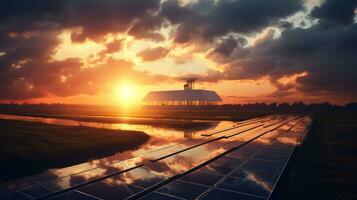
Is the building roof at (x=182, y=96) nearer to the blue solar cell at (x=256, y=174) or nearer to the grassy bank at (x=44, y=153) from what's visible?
the grassy bank at (x=44, y=153)

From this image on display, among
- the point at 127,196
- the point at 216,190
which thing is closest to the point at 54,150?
the point at 127,196

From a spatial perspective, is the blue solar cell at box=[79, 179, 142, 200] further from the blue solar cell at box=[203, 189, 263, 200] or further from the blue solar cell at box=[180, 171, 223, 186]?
the blue solar cell at box=[203, 189, 263, 200]

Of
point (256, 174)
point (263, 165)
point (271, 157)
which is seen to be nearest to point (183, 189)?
point (256, 174)

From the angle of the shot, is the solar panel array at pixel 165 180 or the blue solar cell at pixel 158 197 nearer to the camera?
the blue solar cell at pixel 158 197

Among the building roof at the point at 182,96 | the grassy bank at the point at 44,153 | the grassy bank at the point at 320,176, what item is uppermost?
the building roof at the point at 182,96

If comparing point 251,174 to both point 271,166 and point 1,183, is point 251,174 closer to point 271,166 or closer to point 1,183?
point 271,166

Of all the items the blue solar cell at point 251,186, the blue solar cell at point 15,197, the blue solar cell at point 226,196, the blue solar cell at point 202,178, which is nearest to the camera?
the blue solar cell at point 226,196

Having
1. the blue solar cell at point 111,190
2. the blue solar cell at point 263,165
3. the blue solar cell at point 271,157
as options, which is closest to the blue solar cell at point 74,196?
the blue solar cell at point 111,190

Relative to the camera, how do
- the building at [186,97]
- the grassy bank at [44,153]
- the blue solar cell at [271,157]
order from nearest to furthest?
the grassy bank at [44,153] < the blue solar cell at [271,157] < the building at [186,97]

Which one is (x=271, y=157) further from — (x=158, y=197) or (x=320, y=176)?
(x=158, y=197)
